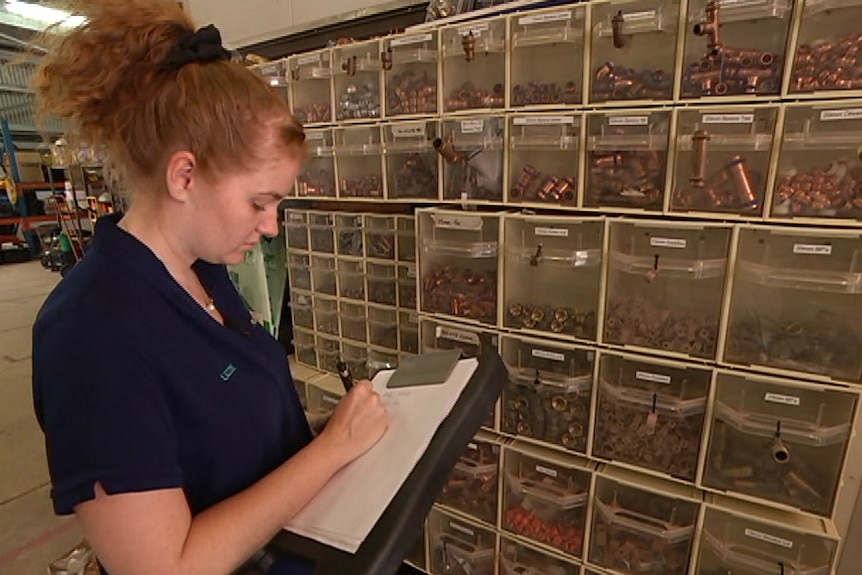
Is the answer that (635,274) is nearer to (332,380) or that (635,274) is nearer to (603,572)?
(603,572)

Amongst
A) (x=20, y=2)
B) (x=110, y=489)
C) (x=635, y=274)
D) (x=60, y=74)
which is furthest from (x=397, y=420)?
(x=20, y=2)

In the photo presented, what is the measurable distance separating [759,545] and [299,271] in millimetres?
1612

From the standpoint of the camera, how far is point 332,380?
184 centimetres

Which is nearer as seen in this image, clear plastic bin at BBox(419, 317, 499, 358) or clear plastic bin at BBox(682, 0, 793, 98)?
clear plastic bin at BBox(682, 0, 793, 98)

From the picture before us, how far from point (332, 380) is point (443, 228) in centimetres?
82

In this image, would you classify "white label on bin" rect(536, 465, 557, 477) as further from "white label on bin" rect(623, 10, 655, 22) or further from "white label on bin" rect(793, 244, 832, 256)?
"white label on bin" rect(623, 10, 655, 22)

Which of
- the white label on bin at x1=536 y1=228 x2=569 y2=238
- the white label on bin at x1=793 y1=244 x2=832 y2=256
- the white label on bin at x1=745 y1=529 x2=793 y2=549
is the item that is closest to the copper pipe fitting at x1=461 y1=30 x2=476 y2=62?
the white label on bin at x1=536 y1=228 x2=569 y2=238

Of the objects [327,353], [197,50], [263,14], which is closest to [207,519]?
[197,50]

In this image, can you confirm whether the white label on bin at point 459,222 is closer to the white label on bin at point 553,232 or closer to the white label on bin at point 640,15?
the white label on bin at point 553,232

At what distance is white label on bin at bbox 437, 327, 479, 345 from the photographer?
1342 mm

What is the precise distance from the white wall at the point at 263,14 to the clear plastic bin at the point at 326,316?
3.22 feet

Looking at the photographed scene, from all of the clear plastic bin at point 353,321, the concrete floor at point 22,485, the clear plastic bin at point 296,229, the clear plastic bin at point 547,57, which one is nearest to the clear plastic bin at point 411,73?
the clear plastic bin at point 547,57

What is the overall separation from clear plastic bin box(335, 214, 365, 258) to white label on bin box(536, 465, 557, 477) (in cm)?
87

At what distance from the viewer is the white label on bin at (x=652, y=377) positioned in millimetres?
1129
